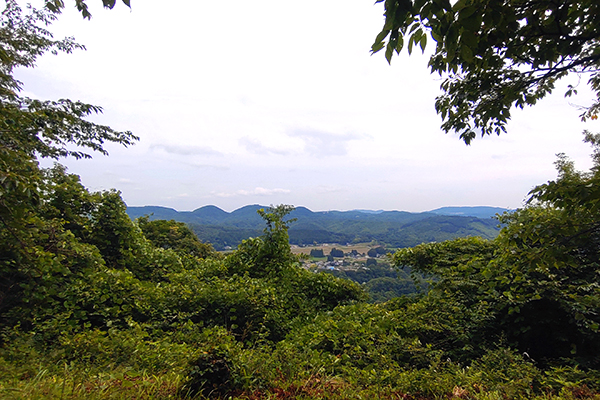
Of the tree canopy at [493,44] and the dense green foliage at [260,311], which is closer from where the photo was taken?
the tree canopy at [493,44]

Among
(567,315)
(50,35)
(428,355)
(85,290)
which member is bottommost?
(428,355)

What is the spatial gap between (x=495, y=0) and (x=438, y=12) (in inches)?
33.6

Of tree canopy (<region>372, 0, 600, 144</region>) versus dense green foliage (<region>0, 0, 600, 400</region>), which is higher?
tree canopy (<region>372, 0, 600, 144</region>)

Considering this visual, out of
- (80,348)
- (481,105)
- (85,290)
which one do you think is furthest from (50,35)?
(481,105)

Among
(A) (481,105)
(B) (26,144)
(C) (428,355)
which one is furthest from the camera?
(B) (26,144)

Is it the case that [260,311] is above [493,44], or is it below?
below

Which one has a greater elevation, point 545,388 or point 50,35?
point 50,35

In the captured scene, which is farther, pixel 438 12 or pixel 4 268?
pixel 4 268

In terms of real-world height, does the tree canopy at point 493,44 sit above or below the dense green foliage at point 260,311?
above

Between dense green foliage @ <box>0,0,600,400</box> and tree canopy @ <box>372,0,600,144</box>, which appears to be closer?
tree canopy @ <box>372,0,600,144</box>

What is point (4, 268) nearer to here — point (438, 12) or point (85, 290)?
point (85, 290)

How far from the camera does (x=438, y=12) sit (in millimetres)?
1489

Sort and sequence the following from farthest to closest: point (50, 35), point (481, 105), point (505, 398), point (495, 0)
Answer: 1. point (50, 35)
2. point (481, 105)
3. point (505, 398)
4. point (495, 0)

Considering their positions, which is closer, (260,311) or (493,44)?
(493,44)
